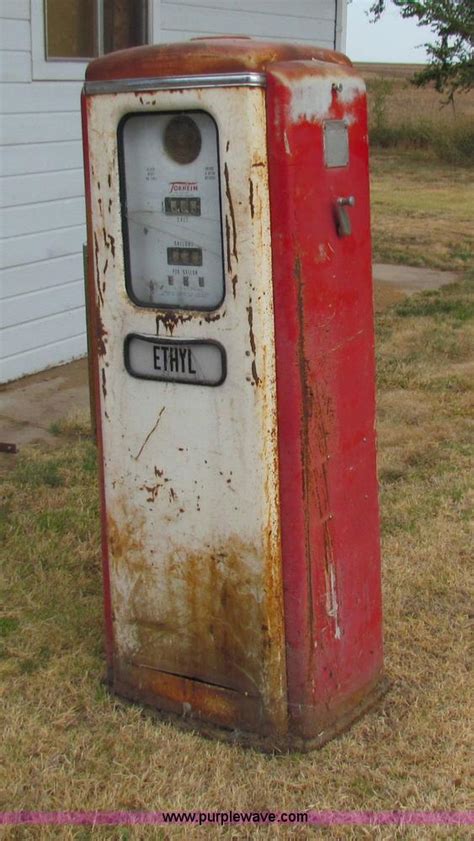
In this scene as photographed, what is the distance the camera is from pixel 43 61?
271 inches

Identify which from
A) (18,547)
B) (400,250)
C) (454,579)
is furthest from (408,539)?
(400,250)

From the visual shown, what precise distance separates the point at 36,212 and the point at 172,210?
428 cm

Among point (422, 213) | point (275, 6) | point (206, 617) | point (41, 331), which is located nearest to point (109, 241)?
point (206, 617)

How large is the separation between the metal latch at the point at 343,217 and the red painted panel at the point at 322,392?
1 centimetres

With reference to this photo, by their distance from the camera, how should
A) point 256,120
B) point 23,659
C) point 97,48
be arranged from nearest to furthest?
point 256,120 → point 23,659 → point 97,48

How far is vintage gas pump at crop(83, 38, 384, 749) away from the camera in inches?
111

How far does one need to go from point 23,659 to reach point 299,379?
1470 millimetres

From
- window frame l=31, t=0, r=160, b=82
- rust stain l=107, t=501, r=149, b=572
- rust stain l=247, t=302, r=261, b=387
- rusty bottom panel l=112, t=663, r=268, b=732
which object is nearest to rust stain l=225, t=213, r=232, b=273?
rust stain l=247, t=302, r=261, b=387

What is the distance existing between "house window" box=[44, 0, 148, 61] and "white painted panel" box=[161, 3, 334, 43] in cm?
24

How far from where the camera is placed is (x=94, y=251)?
10.3 feet

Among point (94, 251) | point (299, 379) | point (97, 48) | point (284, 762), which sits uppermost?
point (97, 48)

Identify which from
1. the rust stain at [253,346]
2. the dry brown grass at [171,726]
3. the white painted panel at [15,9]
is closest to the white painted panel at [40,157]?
the white painted panel at [15,9]

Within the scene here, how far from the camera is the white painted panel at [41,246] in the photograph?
686 centimetres

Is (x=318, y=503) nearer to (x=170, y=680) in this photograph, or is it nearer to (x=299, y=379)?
(x=299, y=379)
